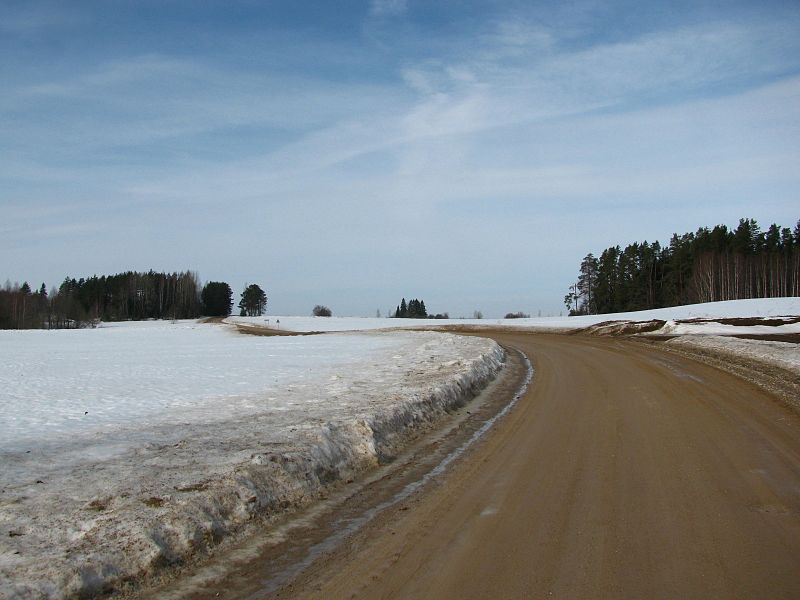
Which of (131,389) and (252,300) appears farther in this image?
(252,300)

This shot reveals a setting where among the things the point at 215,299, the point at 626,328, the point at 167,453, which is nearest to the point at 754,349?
the point at 626,328

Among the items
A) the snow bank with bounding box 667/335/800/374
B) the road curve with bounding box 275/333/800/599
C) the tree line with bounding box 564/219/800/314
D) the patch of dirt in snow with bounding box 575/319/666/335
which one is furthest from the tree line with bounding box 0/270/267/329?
the road curve with bounding box 275/333/800/599

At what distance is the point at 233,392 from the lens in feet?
40.8

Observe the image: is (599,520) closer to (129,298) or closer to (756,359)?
(756,359)

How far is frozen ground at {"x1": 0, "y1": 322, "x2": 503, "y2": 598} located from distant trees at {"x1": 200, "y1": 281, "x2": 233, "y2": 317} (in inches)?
4819

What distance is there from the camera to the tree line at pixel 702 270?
81250 millimetres

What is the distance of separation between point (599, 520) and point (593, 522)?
0.08 m

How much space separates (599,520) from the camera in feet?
16.5

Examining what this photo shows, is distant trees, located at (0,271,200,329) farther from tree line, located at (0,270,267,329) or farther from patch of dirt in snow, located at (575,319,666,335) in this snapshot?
patch of dirt in snow, located at (575,319,666,335)

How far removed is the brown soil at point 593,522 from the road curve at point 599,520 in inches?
0.6

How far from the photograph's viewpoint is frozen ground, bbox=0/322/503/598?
14.2ft

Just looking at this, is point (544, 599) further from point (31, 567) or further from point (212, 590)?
point (31, 567)

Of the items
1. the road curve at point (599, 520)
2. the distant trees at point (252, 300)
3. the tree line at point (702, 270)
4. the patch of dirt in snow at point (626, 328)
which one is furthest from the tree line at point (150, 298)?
the road curve at point (599, 520)

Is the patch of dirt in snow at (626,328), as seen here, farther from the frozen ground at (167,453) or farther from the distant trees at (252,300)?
the distant trees at (252,300)
